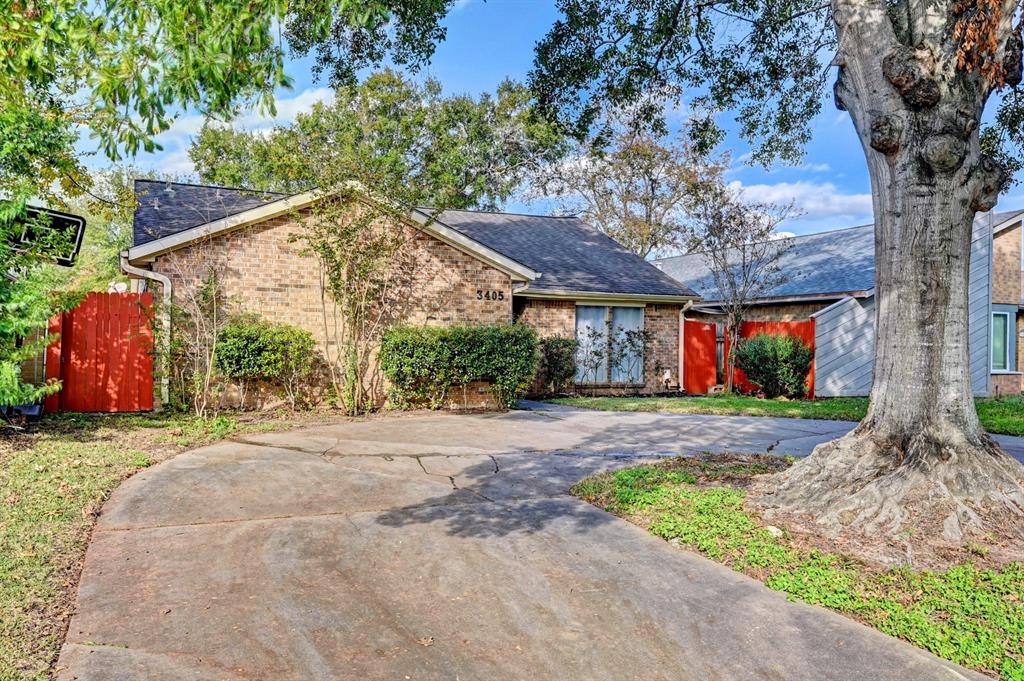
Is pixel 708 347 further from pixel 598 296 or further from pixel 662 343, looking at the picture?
pixel 598 296

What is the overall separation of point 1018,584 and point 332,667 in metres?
3.94

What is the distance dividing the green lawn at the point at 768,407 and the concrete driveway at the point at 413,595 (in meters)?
7.27

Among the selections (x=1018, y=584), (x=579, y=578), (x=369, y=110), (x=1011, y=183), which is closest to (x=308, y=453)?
(x=579, y=578)

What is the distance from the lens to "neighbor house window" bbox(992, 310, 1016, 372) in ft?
63.6

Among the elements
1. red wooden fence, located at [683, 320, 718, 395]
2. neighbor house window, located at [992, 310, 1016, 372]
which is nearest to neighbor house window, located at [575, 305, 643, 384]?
red wooden fence, located at [683, 320, 718, 395]

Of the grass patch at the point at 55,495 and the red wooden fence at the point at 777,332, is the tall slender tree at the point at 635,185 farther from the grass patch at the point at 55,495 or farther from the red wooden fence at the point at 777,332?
the grass patch at the point at 55,495

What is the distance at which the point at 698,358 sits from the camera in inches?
712

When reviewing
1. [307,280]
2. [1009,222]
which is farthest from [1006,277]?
[307,280]

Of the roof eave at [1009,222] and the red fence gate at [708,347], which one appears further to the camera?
the roof eave at [1009,222]

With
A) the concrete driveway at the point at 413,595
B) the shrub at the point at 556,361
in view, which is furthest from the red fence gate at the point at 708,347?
the concrete driveway at the point at 413,595

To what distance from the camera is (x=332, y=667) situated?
2996 mm

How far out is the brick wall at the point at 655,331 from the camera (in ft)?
52.3

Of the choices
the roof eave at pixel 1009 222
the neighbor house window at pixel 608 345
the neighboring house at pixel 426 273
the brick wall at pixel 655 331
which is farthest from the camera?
the roof eave at pixel 1009 222

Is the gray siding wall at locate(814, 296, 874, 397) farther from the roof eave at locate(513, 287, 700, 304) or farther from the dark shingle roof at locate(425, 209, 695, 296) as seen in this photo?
the dark shingle roof at locate(425, 209, 695, 296)
